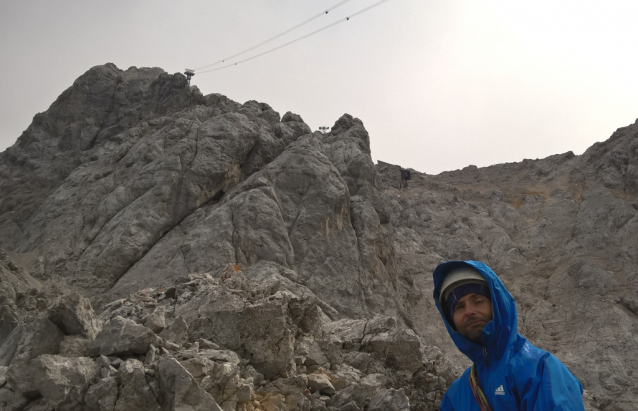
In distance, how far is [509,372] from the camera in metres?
2.74

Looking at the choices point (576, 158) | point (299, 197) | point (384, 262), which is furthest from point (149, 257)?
point (576, 158)

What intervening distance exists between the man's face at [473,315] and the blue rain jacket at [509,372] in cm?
7

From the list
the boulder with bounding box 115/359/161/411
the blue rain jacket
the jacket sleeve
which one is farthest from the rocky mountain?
the jacket sleeve

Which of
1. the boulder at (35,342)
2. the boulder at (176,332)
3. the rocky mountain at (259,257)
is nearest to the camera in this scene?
the boulder at (35,342)

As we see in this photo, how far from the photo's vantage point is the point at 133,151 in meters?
31.0

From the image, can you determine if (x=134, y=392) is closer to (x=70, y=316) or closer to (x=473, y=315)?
(x=70, y=316)

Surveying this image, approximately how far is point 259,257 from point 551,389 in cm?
2154

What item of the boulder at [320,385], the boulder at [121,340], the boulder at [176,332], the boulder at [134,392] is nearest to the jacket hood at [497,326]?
the boulder at [134,392]

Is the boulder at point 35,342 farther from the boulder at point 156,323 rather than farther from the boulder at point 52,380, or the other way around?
the boulder at point 156,323

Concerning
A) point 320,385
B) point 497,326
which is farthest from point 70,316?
point 497,326

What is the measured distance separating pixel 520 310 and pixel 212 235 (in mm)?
22974

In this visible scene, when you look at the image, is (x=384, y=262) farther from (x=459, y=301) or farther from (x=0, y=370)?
(x=459, y=301)

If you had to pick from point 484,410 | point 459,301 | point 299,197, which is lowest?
point 484,410

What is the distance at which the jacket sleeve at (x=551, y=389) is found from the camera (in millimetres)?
2412
